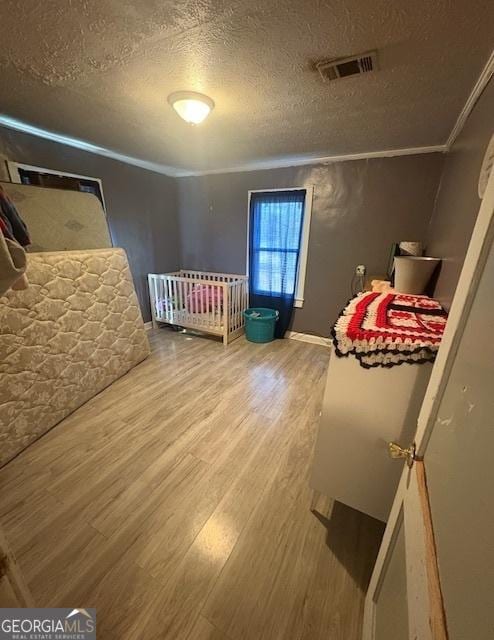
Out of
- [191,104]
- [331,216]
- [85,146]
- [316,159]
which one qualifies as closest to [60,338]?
[191,104]

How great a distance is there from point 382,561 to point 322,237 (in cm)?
298

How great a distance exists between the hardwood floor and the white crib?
53.8 inches

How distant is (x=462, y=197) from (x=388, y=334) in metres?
1.21

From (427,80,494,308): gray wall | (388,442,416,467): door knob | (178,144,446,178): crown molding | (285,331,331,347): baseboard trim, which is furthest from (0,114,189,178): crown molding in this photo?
(388,442,416,467): door knob

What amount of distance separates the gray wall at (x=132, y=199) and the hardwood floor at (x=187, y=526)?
2.10 meters

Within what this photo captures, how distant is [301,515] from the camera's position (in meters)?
1.33

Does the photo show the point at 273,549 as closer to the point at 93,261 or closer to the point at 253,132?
the point at 93,261

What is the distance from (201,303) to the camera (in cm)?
340

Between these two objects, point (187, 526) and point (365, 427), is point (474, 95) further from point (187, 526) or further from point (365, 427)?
point (187, 526)

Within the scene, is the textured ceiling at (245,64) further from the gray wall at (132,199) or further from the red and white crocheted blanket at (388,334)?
the red and white crocheted blanket at (388,334)

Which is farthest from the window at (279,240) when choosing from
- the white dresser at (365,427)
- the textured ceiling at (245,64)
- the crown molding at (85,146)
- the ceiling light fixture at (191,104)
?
the white dresser at (365,427)

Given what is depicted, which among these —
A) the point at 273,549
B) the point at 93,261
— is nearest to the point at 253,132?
the point at 93,261

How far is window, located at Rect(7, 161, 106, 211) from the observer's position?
7.38 feet

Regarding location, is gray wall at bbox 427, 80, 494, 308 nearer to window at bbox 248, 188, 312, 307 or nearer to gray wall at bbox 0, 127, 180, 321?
window at bbox 248, 188, 312, 307
